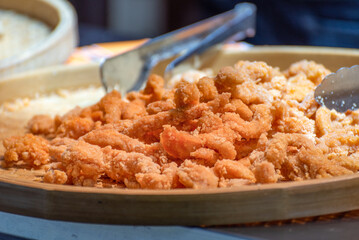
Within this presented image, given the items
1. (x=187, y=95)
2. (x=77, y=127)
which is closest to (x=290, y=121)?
(x=187, y=95)

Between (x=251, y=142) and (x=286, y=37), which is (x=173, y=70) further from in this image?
(x=286, y=37)

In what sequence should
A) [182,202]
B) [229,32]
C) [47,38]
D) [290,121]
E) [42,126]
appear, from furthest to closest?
[47,38], [229,32], [42,126], [290,121], [182,202]

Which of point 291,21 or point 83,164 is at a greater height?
point 291,21

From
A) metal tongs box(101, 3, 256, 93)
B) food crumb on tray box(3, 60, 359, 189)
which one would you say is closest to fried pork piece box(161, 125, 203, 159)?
food crumb on tray box(3, 60, 359, 189)

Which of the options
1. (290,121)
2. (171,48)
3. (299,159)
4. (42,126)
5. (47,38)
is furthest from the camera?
(47,38)

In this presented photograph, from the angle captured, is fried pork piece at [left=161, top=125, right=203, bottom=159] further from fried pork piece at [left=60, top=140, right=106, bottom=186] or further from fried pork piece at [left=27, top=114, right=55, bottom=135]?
fried pork piece at [left=27, top=114, right=55, bottom=135]

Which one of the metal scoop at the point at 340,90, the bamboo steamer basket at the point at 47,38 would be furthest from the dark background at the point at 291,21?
the metal scoop at the point at 340,90

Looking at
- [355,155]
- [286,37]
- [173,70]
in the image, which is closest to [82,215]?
[355,155]

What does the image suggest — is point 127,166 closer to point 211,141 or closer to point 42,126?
point 211,141
